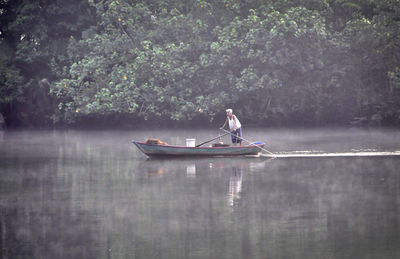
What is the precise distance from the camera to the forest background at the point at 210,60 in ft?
151

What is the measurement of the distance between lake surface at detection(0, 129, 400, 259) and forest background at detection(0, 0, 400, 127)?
60.3ft

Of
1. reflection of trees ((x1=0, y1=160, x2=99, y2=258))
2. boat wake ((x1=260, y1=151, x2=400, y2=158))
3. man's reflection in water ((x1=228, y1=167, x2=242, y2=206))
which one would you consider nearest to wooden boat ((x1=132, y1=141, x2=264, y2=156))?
boat wake ((x1=260, y1=151, x2=400, y2=158))

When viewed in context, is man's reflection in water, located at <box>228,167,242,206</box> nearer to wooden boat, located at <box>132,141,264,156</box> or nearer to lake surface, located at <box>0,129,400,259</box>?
lake surface, located at <box>0,129,400,259</box>

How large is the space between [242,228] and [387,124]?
38.7m

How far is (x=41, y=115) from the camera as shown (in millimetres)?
54125

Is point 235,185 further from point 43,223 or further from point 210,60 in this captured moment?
point 210,60

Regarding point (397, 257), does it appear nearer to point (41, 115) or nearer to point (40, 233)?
point (40, 233)

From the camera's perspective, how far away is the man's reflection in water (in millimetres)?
16781

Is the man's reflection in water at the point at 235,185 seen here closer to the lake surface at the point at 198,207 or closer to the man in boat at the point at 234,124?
the lake surface at the point at 198,207

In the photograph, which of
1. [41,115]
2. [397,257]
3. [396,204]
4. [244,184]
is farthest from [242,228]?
[41,115]

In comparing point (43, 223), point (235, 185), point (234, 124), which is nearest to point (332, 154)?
point (234, 124)

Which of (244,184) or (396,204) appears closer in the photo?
(396,204)

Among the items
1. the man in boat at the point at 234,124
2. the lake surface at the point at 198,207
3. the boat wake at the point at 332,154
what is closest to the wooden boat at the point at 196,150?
the lake surface at the point at 198,207

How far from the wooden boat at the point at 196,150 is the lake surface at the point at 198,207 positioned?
37 cm
